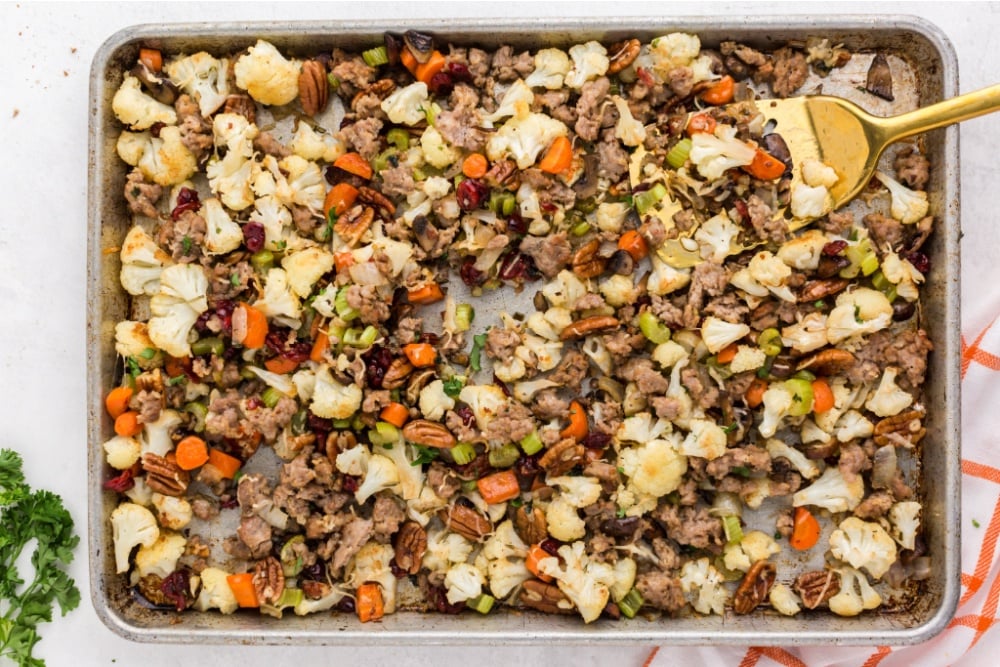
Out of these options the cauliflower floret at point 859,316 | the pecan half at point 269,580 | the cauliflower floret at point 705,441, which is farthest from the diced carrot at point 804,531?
the pecan half at point 269,580

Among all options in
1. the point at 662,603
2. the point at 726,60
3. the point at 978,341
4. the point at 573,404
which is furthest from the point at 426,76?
the point at 978,341

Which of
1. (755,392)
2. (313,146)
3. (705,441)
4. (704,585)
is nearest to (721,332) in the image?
(755,392)

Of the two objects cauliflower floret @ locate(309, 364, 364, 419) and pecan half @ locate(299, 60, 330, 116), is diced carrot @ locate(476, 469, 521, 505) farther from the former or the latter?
pecan half @ locate(299, 60, 330, 116)

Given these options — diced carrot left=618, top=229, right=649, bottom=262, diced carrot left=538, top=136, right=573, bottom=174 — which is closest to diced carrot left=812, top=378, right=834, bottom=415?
diced carrot left=618, top=229, right=649, bottom=262

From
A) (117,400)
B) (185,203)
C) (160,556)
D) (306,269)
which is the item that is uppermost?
(185,203)

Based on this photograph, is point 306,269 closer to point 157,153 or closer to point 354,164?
point 354,164

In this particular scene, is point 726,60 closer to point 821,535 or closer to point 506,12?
point 506,12
